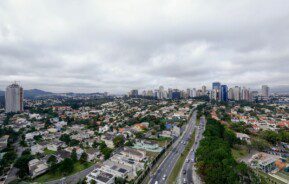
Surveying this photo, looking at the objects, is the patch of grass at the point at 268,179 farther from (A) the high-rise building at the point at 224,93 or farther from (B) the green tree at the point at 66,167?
(A) the high-rise building at the point at 224,93

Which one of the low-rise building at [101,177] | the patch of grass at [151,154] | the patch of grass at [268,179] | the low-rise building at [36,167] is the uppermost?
the low-rise building at [101,177]

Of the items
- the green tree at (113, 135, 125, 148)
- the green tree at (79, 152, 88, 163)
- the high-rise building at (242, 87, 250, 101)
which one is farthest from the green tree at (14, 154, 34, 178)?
the high-rise building at (242, 87, 250, 101)

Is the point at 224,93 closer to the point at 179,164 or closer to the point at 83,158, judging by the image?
the point at 179,164

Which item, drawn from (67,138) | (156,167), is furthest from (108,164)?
(67,138)

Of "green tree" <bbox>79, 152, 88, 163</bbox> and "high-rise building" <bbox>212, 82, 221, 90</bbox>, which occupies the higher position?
"high-rise building" <bbox>212, 82, 221, 90</bbox>

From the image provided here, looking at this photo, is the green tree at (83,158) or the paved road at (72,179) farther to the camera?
the green tree at (83,158)

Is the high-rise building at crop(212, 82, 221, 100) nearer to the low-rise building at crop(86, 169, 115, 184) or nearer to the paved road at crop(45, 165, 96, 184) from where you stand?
the low-rise building at crop(86, 169, 115, 184)

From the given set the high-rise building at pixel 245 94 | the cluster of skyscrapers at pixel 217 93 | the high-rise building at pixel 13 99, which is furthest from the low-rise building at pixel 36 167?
the high-rise building at pixel 245 94

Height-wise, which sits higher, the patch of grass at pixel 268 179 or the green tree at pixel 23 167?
the green tree at pixel 23 167

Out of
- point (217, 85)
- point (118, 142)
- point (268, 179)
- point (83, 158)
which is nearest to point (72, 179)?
point (83, 158)

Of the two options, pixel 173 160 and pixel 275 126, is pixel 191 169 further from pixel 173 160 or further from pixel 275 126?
pixel 275 126

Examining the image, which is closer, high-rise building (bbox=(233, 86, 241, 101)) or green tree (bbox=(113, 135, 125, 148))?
green tree (bbox=(113, 135, 125, 148))
